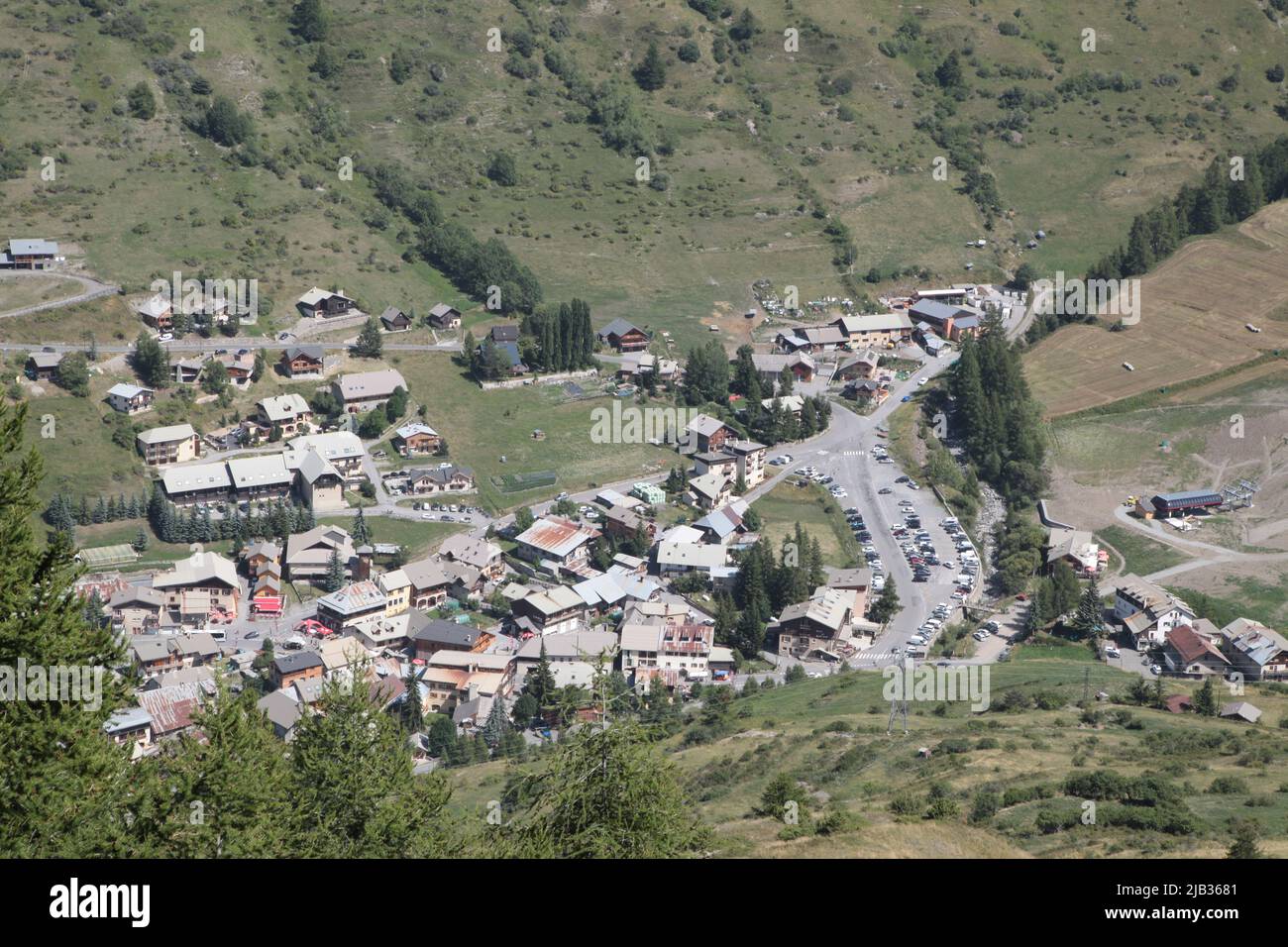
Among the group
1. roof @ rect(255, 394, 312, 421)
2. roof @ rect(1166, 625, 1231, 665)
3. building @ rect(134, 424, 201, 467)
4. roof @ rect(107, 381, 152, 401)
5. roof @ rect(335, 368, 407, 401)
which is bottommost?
roof @ rect(1166, 625, 1231, 665)

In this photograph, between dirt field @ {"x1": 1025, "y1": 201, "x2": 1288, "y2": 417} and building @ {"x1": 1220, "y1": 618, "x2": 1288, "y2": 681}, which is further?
dirt field @ {"x1": 1025, "y1": 201, "x2": 1288, "y2": 417}

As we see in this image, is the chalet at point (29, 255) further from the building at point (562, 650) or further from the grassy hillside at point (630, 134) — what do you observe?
the building at point (562, 650)

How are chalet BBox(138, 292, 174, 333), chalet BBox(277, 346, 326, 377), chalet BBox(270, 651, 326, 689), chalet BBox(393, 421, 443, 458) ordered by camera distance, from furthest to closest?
chalet BBox(138, 292, 174, 333), chalet BBox(277, 346, 326, 377), chalet BBox(393, 421, 443, 458), chalet BBox(270, 651, 326, 689)

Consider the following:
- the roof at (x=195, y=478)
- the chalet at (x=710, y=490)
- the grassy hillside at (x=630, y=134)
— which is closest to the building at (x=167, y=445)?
the roof at (x=195, y=478)

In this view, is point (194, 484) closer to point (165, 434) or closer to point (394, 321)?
point (165, 434)

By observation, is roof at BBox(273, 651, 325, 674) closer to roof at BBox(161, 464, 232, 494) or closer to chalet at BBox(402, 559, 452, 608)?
chalet at BBox(402, 559, 452, 608)

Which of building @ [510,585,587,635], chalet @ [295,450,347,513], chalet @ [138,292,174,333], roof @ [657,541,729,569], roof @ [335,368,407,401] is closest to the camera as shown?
building @ [510,585,587,635]

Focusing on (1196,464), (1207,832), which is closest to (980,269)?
(1196,464)

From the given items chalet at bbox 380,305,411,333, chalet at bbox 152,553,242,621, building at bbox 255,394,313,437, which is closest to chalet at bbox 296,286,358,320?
chalet at bbox 380,305,411,333
